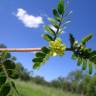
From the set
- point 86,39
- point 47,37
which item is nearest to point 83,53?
point 86,39

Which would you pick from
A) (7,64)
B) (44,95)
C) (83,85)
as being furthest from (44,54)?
(83,85)

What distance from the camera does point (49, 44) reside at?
152 cm

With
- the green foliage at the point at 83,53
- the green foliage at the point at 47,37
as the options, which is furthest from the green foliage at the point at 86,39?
the green foliage at the point at 47,37

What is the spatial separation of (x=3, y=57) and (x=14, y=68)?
0.07 metres

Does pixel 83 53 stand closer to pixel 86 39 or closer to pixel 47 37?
pixel 86 39

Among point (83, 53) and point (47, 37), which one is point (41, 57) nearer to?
point (47, 37)

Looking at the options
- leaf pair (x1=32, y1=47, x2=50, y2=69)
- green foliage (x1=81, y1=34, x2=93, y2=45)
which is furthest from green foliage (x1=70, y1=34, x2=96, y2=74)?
A: leaf pair (x1=32, y1=47, x2=50, y2=69)

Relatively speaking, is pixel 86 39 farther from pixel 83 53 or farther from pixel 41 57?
pixel 41 57

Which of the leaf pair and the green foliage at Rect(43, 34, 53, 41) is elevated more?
the green foliage at Rect(43, 34, 53, 41)

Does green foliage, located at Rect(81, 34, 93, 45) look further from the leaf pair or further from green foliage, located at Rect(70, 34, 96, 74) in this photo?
Answer: the leaf pair

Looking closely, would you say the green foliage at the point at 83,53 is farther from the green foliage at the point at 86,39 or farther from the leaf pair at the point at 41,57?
the leaf pair at the point at 41,57

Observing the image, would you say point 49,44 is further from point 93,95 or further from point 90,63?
point 93,95

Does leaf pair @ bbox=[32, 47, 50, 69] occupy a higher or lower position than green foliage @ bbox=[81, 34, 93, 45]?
lower

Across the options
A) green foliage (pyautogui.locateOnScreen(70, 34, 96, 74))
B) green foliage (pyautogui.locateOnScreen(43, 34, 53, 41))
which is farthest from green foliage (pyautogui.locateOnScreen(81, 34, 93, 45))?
green foliage (pyautogui.locateOnScreen(43, 34, 53, 41))
